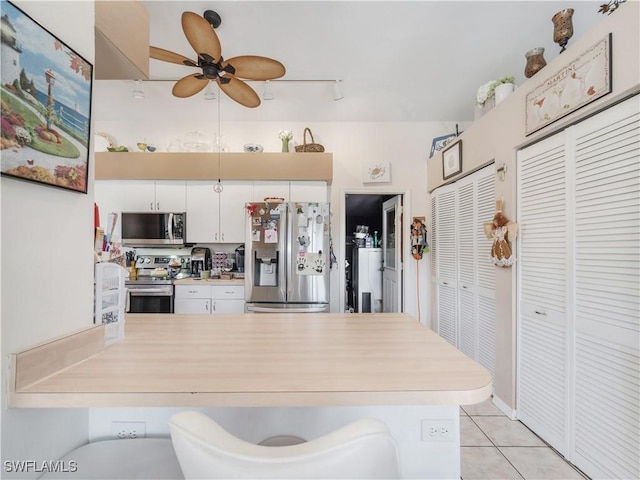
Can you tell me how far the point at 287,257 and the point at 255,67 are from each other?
1828mm

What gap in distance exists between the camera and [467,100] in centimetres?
334

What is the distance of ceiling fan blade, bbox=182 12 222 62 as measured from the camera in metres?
1.53

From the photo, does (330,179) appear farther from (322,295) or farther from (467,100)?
(467,100)

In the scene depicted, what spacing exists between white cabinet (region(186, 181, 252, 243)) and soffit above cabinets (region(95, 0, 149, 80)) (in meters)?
2.21

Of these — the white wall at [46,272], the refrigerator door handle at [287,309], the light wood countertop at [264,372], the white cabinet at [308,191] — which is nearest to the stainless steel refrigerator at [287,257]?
the refrigerator door handle at [287,309]

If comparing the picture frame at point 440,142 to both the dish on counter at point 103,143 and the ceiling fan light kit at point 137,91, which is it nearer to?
the ceiling fan light kit at point 137,91

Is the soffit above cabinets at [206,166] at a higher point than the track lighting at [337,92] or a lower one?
lower

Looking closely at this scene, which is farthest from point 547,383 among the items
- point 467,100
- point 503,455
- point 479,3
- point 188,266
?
point 188,266

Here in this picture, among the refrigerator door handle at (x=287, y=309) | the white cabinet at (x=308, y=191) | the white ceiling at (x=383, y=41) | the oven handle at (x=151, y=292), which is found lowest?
the refrigerator door handle at (x=287, y=309)

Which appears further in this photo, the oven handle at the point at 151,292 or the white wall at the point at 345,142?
the white wall at the point at 345,142

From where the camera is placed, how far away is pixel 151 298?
3.36m

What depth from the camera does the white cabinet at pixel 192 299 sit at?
3.38m

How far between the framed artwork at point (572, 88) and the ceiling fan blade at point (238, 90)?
6.03 feet

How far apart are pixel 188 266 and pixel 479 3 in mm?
3865
